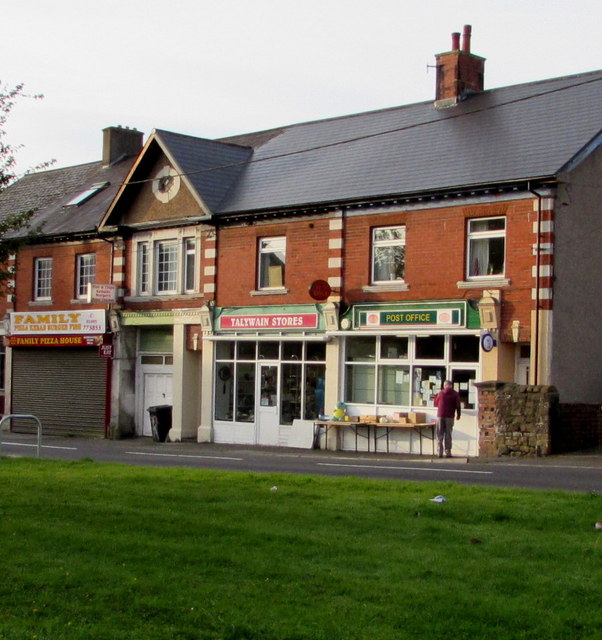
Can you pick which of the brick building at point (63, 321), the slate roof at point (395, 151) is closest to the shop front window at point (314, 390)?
the slate roof at point (395, 151)

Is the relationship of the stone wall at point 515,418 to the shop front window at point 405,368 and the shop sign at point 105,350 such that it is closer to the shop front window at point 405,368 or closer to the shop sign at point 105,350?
the shop front window at point 405,368

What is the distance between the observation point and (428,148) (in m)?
28.4

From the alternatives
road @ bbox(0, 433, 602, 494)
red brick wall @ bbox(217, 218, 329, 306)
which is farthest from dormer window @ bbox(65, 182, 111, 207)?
road @ bbox(0, 433, 602, 494)

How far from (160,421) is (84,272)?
6496 mm

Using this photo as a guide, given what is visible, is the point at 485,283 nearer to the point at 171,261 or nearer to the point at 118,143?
the point at 171,261

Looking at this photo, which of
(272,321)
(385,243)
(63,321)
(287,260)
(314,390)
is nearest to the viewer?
(385,243)

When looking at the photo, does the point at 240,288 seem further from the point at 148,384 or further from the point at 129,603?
the point at 129,603

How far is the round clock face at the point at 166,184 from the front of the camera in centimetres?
3247

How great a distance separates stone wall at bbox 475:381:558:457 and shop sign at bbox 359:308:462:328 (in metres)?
2.25

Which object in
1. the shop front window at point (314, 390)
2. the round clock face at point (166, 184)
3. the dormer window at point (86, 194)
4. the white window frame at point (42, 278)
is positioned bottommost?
the shop front window at point (314, 390)

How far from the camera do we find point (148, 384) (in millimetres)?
34406

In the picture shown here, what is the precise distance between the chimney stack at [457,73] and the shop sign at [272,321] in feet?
23.4

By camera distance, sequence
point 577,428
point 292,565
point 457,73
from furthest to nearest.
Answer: point 457,73, point 577,428, point 292,565

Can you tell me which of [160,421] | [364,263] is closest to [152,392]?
[160,421]
